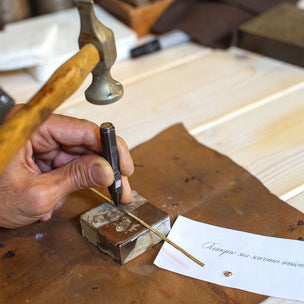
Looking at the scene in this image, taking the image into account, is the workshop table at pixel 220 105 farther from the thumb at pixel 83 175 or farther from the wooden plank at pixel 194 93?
the thumb at pixel 83 175

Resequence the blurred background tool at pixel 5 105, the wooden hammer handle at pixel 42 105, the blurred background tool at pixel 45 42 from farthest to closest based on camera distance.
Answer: the blurred background tool at pixel 45 42
the blurred background tool at pixel 5 105
the wooden hammer handle at pixel 42 105

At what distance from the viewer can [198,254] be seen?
2.37 ft

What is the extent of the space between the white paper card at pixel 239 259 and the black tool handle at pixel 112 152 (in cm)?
11

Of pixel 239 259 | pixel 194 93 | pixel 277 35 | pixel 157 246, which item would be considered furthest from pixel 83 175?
pixel 277 35

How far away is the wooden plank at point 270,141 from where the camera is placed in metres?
0.89

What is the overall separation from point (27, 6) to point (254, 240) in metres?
1.23

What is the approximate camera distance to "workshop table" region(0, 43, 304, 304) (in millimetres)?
943

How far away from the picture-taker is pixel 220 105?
1.14 metres

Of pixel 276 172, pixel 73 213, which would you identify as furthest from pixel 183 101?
pixel 73 213

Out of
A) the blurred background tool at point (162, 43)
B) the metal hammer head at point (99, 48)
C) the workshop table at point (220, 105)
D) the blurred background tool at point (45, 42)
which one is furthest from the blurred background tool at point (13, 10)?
the metal hammer head at point (99, 48)

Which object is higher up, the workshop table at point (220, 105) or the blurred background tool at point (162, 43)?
the blurred background tool at point (162, 43)

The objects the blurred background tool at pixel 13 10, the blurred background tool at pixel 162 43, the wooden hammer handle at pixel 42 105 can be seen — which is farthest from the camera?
the blurred background tool at pixel 13 10

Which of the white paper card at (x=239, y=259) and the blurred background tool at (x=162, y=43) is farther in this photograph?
the blurred background tool at (x=162, y=43)

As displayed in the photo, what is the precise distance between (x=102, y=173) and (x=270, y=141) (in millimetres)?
445
